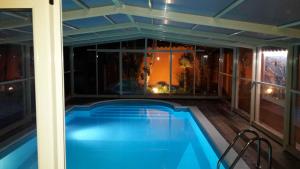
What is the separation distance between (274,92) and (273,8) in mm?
3916

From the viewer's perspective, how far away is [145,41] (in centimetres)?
1298

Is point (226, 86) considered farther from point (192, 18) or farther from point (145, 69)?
point (192, 18)

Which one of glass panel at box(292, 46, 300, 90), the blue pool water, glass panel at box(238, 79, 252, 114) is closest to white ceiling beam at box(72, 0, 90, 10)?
the blue pool water

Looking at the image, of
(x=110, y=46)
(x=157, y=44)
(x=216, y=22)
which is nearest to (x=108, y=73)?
(x=110, y=46)

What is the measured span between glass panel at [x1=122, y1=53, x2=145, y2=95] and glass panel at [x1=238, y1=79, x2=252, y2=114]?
5.31m

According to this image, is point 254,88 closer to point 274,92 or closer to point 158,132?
point 274,92

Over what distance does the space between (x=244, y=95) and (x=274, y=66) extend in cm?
251

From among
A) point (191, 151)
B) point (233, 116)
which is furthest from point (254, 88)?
point (191, 151)

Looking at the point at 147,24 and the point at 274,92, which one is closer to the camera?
the point at 274,92

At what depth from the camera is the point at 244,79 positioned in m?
8.78

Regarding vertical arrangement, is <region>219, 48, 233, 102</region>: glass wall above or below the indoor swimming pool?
above

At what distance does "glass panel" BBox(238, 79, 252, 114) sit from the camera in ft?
28.6

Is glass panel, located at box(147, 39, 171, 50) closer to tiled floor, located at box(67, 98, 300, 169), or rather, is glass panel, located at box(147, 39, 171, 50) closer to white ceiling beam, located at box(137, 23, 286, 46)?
tiled floor, located at box(67, 98, 300, 169)

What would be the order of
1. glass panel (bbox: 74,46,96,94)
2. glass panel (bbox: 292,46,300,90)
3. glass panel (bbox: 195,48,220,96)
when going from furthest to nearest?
glass panel (bbox: 74,46,96,94)
glass panel (bbox: 195,48,220,96)
glass panel (bbox: 292,46,300,90)
